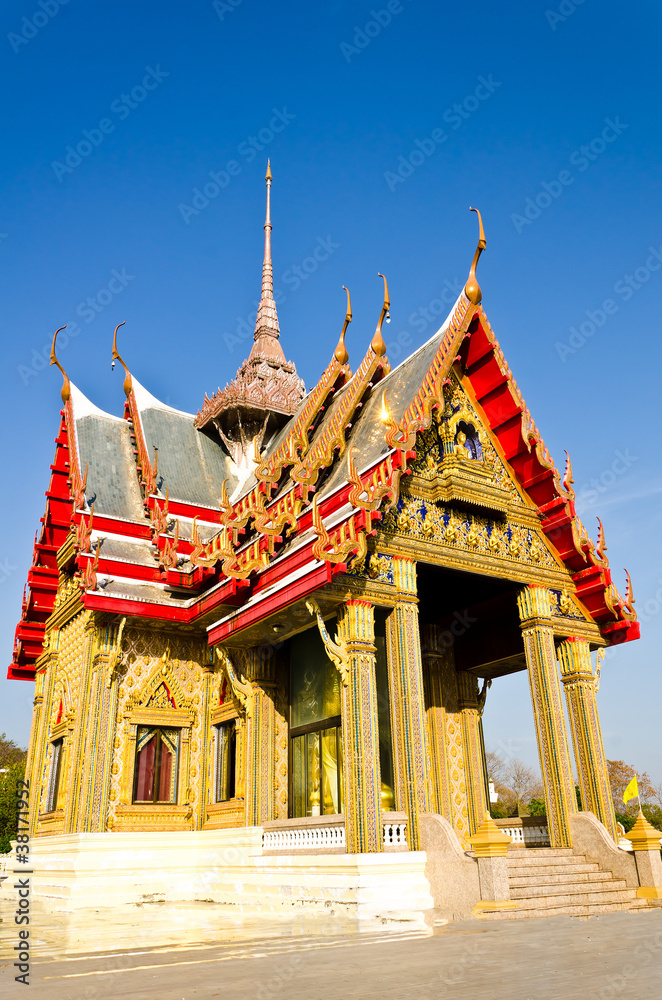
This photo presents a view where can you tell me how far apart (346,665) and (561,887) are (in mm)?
3559

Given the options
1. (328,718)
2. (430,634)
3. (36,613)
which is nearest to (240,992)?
(328,718)

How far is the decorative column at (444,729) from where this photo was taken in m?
12.9

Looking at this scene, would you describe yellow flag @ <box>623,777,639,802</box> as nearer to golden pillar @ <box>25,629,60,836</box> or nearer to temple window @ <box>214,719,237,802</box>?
temple window @ <box>214,719,237,802</box>

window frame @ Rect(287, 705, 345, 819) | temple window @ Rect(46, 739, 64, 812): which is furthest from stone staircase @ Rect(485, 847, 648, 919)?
temple window @ Rect(46, 739, 64, 812)

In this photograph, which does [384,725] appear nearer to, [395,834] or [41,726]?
[395,834]

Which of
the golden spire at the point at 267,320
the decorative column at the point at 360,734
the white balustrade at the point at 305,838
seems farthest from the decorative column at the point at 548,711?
the golden spire at the point at 267,320

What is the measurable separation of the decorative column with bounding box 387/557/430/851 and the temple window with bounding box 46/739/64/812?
6.50m

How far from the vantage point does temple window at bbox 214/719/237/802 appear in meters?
12.3

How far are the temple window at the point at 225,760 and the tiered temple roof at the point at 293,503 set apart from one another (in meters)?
1.68

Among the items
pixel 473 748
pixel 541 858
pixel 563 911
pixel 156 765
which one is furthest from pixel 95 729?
pixel 563 911

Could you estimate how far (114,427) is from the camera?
17266 millimetres

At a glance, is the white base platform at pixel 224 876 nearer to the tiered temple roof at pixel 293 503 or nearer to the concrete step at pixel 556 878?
the concrete step at pixel 556 878

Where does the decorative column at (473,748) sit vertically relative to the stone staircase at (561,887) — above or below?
above

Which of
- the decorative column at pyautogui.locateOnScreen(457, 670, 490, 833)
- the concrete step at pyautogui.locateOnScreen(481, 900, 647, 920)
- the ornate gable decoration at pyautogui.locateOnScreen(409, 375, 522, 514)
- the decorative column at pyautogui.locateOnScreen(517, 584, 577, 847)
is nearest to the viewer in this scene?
the concrete step at pyautogui.locateOnScreen(481, 900, 647, 920)
